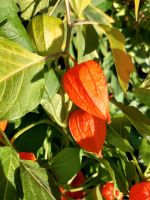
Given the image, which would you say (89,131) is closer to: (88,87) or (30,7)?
(88,87)

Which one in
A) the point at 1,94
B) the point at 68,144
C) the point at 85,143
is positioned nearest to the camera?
the point at 1,94

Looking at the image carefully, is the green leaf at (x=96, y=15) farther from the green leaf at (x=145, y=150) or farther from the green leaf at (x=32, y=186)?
the green leaf at (x=32, y=186)

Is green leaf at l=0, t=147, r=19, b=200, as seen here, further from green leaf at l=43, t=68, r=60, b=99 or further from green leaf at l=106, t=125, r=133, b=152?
green leaf at l=106, t=125, r=133, b=152

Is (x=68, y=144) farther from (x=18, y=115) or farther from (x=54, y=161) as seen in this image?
(x=18, y=115)

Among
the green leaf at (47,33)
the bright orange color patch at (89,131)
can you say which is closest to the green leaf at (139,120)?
the bright orange color patch at (89,131)

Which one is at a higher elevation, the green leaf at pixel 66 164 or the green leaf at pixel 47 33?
the green leaf at pixel 47 33

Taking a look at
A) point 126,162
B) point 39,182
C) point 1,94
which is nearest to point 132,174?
point 126,162
